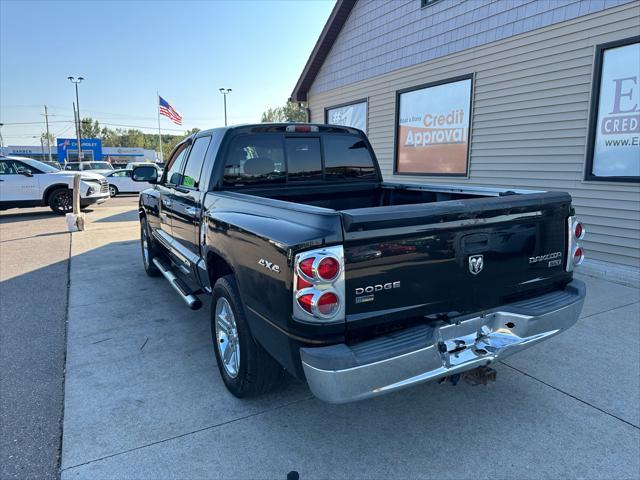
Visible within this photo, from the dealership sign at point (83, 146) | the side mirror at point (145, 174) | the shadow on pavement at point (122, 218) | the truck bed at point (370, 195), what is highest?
the dealership sign at point (83, 146)

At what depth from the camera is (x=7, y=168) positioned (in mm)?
13156

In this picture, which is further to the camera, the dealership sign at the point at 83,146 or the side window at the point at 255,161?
the dealership sign at the point at 83,146

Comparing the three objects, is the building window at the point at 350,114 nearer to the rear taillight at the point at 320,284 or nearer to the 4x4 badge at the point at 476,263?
the 4x4 badge at the point at 476,263

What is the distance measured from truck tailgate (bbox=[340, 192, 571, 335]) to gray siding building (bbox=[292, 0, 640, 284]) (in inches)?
154

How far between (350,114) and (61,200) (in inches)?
367

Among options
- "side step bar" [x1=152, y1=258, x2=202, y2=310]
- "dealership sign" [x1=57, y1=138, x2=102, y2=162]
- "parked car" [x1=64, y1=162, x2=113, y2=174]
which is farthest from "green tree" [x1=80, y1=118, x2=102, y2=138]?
"side step bar" [x1=152, y1=258, x2=202, y2=310]

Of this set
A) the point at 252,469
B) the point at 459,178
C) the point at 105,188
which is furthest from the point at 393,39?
the point at 105,188

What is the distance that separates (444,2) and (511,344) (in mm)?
7767

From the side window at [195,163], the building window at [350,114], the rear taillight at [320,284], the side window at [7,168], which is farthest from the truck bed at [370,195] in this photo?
the side window at [7,168]

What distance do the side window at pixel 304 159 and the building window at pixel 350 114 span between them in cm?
702

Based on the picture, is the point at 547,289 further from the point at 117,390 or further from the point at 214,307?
the point at 117,390

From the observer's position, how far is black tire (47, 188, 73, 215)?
535 inches

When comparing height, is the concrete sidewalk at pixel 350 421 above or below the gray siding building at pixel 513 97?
below

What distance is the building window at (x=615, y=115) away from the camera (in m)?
5.76
